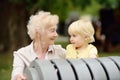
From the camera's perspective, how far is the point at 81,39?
4840 mm

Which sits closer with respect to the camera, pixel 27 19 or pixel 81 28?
pixel 81 28

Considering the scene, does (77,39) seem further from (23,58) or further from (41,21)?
(23,58)

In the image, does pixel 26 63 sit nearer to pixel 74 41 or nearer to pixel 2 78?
pixel 74 41

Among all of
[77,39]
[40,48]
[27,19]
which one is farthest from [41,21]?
[27,19]

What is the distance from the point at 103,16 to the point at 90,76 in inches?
732

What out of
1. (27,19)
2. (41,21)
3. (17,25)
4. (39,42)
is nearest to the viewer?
(41,21)

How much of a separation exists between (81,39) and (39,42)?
373 mm

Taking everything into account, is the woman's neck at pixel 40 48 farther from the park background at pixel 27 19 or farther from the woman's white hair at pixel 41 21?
the park background at pixel 27 19

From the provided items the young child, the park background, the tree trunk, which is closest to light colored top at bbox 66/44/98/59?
the young child

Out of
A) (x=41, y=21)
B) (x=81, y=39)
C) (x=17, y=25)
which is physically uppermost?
(x=17, y=25)

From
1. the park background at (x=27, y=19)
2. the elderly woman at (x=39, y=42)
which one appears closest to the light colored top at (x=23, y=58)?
the elderly woman at (x=39, y=42)

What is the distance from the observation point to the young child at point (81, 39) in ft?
15.7

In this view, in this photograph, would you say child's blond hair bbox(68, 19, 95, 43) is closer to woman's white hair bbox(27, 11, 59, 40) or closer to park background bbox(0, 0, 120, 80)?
woman's white hair bbox(27, 11, 59, 40)

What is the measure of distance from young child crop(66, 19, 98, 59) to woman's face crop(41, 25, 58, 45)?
0.55 feet
